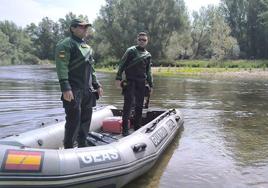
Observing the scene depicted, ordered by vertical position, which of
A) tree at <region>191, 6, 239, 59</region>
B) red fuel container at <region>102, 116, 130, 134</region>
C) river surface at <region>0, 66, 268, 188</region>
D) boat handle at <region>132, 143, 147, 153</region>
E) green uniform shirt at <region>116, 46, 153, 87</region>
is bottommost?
river surface at <region>0, 66, 268, 188</region>

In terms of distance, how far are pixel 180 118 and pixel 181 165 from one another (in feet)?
8.93

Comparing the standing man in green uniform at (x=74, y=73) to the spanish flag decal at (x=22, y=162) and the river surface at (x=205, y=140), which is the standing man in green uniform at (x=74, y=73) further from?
the river surface at (x=205, y=140)

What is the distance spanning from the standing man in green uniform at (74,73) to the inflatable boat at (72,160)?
0.42 metres

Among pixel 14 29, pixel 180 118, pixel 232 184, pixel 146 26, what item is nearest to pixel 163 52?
pixel 146 26

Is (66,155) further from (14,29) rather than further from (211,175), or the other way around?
(14,29)

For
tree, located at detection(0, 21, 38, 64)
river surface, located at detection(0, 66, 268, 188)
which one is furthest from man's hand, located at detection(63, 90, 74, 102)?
tree, located at detection(0, 21, 38, 64)

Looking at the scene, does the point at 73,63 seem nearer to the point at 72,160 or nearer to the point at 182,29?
the point at 72,160

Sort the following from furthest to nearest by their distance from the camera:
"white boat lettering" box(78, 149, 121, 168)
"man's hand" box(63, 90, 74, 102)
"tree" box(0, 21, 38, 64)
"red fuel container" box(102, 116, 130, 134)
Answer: "tree" box(0, 21, 38, 64) < "red fuel container" box(102, 116, 130, 134) < "man's hand" box(63, 90, 74, 102) < "white boat lettering" box(78, 149, 121, 168)

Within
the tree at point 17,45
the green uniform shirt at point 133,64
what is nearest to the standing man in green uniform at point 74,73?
the green uniform shirt at point 133,64

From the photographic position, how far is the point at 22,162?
187 inches

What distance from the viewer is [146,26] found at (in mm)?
56250

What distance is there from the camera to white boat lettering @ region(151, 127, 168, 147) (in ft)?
21.8

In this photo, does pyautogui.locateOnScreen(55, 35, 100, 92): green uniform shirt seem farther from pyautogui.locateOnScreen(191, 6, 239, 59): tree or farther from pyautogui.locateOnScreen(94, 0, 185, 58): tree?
pyautogui.locateOnScreen(191, 6, 239, 59): tree

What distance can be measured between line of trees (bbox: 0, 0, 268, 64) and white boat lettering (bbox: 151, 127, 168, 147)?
44.1 m
